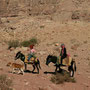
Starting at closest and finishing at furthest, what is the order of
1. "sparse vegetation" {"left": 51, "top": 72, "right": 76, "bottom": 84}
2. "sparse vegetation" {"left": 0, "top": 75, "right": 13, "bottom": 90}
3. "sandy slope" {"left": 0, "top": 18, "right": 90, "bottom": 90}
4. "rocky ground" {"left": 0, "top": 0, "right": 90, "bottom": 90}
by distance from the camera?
1. "sparse vegetation" {"left": 0, "top": 75, "right": 13, "bottom": 90}
2. "sandy slope" {"left": 0, "top": 18, "right": 90, "bottom": 90}
3. "sparse vegetation" {"left": 51, "top": 72, "right": 76, "bottom": 84}
4. "rocky ground" {"left": 0, "top": 0, "right": 90, "bottom": 90}

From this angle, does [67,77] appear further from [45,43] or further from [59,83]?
[45,43]

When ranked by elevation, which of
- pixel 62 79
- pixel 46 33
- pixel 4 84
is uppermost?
pixel 46 33

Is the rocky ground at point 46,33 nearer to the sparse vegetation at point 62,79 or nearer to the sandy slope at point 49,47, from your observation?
the sandy slope at point 49,47

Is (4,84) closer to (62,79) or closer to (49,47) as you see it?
(62,79)

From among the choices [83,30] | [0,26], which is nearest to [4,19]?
[0,26]

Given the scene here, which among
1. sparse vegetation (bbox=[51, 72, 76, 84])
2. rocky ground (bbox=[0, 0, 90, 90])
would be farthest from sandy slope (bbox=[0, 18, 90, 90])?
sparse vegetation (bbox=[51, 72, 76, 84])

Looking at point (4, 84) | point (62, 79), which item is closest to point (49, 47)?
point (62, 79)

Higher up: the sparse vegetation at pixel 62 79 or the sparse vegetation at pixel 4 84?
the sparse vegetation at pixel 4 84

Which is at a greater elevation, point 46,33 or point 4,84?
point 46,33

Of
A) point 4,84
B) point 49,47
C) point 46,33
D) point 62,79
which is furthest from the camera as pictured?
point 46,33

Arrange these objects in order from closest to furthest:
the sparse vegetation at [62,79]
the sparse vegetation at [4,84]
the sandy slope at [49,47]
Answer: the sparse vegetation at [4,84], the sandy slope at [49,47], the sparse vegetation at [62,79]

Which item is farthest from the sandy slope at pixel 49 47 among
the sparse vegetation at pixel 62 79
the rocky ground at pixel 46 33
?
the sparse vegetation at pixel 62 79

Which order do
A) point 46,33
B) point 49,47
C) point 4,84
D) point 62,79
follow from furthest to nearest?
point 46,33 → point 49,47 → point 62,79 → point 4,84

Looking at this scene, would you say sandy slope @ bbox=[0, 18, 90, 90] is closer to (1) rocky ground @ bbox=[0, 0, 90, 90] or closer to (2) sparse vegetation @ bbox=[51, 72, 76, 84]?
(1) rocky ground @ bbox=[0, 0, 90, 90]
